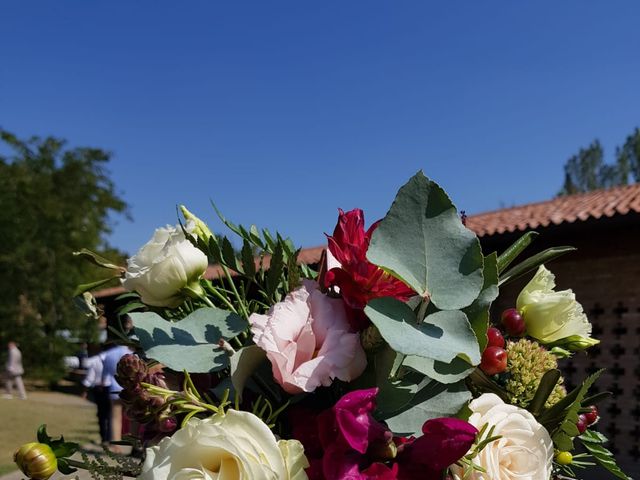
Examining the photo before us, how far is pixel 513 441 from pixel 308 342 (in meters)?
0.29

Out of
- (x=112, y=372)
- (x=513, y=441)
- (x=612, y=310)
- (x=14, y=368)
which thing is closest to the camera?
(x=513, y=441)

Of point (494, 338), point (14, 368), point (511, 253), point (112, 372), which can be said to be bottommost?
point (14, 368)

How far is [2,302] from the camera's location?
66.7ft

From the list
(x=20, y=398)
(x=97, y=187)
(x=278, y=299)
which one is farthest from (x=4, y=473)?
(x=97, y=187)

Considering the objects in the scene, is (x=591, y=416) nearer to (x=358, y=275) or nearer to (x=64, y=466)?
(x=358, y=275)

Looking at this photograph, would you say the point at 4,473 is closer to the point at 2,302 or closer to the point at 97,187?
the point at 2,302

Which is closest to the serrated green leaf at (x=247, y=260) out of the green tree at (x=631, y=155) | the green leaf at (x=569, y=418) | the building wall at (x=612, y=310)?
the green leaf at (x=569, y=418)

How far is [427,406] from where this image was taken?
688 mm

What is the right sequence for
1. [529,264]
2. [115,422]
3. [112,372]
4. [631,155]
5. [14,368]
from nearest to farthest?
[529,264] < [112,372] < [115,422] < [14,368] < [631,155]

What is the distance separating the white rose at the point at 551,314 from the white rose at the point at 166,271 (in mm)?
476

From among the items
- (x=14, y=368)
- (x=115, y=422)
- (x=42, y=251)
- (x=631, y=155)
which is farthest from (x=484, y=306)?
(x=631, y=155)

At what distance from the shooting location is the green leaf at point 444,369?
0.65 meters

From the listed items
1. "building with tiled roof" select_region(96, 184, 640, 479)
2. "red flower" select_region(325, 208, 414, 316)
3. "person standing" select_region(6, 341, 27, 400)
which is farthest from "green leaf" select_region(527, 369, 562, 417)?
"person standing" select_region(6, 341, 27, 400)

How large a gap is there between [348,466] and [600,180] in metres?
51.8
